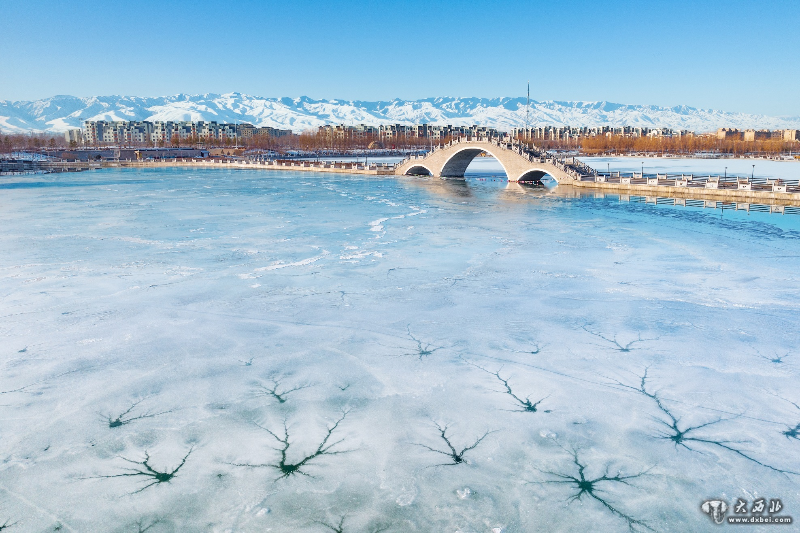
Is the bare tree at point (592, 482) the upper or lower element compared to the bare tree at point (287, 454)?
lower

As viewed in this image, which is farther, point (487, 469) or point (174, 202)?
point (174, 202)

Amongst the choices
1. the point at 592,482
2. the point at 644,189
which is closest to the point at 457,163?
the point at 644,189

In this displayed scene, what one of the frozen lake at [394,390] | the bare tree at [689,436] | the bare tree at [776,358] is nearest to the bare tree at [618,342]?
the frozen lake at [394,390]

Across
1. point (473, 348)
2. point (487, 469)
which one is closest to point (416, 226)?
point (473, 348)

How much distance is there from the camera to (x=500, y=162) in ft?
204

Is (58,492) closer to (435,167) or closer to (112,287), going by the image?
(112,287)

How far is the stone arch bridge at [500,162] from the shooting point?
54.2 metres

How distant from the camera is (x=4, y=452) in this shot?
24.0 feet

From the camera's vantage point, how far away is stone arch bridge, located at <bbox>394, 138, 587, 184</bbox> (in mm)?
54250

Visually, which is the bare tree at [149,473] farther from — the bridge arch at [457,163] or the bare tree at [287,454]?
the bridge arch at [457,163]

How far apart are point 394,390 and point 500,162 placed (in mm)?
55769

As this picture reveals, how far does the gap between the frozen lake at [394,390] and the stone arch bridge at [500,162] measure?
35.2 m

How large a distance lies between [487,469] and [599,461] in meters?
1.46

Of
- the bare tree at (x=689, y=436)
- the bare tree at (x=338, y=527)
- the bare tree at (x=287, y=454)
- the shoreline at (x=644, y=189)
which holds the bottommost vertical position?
the bare tree at (x=338, y=527)
